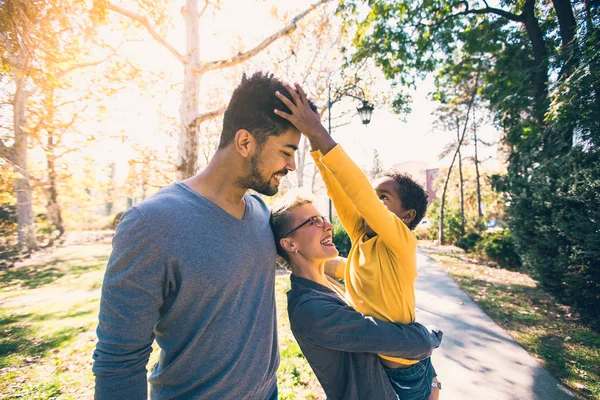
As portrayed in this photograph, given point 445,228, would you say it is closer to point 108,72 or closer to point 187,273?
point 108,72

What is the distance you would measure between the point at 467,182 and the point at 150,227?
34.8 meters

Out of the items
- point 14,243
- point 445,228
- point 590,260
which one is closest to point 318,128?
point 590,260

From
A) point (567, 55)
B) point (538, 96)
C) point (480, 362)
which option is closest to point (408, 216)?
point (480, 362)

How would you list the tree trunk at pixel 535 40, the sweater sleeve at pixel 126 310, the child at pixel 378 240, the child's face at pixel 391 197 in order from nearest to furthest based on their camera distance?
the sweater sleeve at pixel 126 310 → the child at pixel 378 240 → the child's face at pixel 391 197 → the tree trunk at pixel 535 40

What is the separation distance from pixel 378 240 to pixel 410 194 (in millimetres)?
571

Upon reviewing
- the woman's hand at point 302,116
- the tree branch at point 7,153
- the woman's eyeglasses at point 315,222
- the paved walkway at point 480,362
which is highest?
the tree branch at point 7,153

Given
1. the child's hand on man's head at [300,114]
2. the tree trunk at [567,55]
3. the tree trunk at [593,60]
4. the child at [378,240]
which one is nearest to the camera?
the child's hand on man's head at [300,114]

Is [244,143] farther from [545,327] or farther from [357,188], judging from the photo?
[545,327]

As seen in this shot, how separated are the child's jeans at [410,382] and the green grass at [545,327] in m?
3.01

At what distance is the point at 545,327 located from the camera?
534 centimetres

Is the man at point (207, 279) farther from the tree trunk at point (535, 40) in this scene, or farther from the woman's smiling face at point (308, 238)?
the tree trunk at point (535, 40)

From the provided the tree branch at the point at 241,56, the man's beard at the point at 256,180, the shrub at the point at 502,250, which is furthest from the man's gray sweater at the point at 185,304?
the shrub at the point at 502,250

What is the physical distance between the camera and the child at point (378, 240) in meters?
Result: 1.58

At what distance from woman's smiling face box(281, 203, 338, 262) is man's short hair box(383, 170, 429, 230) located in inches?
30.6
